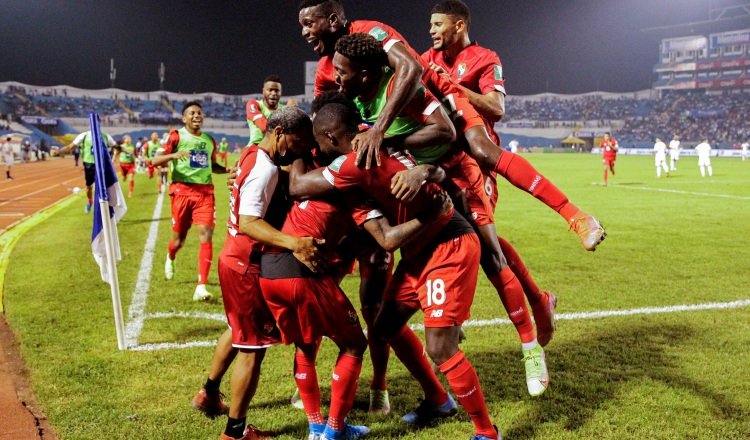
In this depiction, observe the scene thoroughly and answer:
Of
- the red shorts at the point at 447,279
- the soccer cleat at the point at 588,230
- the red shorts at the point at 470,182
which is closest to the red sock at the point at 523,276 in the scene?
the red shorts at the point at 470,182

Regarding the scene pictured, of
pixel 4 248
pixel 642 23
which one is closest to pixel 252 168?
pixel 4 248

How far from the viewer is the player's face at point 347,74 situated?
135 inches

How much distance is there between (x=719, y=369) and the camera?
15.9ft

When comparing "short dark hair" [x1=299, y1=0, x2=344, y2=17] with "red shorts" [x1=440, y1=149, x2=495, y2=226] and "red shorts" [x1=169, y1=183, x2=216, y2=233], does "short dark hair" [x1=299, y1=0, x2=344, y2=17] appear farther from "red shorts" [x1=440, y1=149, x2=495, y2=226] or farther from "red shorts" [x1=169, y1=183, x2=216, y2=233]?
"red shorts" [x1=169, y1=183, x2=216, y2=233]

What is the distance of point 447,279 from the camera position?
3.52m

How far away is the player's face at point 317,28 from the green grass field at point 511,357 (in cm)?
251

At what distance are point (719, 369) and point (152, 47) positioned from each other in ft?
290

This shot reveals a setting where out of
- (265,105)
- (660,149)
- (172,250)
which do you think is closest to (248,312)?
(172,250)

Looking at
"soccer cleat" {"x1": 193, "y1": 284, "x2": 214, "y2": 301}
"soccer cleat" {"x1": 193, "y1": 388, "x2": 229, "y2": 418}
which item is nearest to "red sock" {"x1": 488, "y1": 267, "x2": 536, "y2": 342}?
"soccer cleat" {"x1": 193, "y1": 388, "x2": 229, "y2": 418}

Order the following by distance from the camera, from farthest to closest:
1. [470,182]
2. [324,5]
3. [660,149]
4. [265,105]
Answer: [660,149], [265,105], [470,182], [324,5]

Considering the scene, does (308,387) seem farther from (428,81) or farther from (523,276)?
(428,81)

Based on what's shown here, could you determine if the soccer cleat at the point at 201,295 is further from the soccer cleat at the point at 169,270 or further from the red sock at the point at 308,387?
the red sock at the point at 308,387

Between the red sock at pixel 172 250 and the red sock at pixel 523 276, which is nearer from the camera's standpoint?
the red sock at pixel 523 276

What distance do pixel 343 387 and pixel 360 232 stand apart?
0.96m
